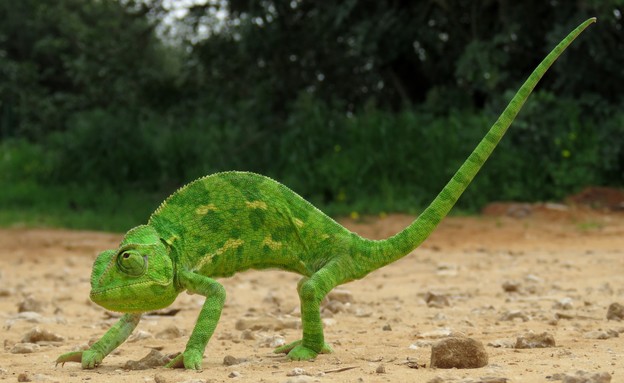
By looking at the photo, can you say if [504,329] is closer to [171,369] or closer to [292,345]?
[292,345]

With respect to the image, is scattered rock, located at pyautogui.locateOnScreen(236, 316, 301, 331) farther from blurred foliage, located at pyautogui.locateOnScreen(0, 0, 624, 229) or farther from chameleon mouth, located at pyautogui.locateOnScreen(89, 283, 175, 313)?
blurred foliage, located at pyautogui.locateOnScreen(0, 0, 624, 229)

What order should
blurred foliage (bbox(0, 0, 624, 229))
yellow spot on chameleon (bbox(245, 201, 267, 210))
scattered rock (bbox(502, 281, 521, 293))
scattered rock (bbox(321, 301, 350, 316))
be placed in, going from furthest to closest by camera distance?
blurred foliage (bbox(0, 0, 624, 229)), scattered rock (bbox(502, 281, 521, 293)), scattered rock (bbox(321, 301, 350, 316)), yellow spot on chameleon (bbox(245, 201, 267, 210))

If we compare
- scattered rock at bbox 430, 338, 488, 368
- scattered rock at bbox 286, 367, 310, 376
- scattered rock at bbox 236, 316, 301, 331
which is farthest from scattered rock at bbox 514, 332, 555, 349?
scattered rock at bbox 236, 316, 301, 331

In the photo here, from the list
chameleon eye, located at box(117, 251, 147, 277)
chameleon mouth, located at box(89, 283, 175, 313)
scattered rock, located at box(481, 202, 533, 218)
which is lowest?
Result: chameleon mouth, located at box(89, 283, 175, 313)

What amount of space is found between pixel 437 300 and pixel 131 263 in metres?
2.70

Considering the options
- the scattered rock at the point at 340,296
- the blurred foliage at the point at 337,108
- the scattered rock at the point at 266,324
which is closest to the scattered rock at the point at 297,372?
the scattered rock at the point at 266,324

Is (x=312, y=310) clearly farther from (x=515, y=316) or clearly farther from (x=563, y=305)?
(x=563, y=305)

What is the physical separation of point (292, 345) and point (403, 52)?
1098 cm

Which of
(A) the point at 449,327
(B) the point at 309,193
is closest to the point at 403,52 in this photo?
(B) the point at 309,193

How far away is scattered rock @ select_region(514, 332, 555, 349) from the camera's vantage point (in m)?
3.56

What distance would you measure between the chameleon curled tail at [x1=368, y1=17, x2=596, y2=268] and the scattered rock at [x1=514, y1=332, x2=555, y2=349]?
579 millimetres

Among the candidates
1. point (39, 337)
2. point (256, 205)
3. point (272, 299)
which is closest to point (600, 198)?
point (272, 299)

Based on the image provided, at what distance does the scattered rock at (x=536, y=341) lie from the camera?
356cm

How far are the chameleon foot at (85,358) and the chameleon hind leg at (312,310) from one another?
0.77 metres
